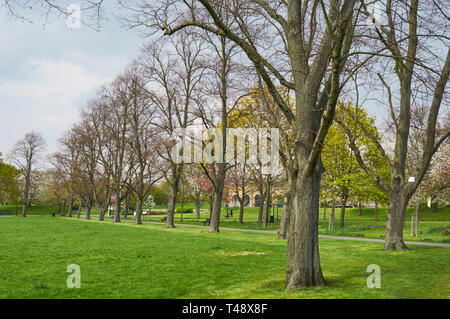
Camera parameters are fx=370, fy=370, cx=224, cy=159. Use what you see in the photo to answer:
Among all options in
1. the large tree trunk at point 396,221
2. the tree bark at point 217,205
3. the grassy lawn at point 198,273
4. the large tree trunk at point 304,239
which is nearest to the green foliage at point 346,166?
the tree bark at point 217,205

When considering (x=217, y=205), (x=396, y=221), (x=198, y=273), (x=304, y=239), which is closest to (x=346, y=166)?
(x=217, y=205)

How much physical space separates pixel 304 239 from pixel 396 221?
9.26 metres

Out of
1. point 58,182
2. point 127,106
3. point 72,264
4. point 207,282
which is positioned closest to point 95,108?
point 127,106

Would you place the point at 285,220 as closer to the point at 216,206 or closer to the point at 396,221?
the point at 216,206

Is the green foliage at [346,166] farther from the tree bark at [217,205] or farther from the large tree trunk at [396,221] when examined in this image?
the large tree trunk at [396,221]

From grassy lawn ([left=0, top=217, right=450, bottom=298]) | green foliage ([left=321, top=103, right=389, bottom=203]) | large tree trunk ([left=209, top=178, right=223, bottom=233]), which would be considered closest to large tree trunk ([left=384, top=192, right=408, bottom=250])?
grassy lawn ([left=0, top=217, right=450, bottom=298])

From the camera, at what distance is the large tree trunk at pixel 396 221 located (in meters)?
14.9

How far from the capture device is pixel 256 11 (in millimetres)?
9125

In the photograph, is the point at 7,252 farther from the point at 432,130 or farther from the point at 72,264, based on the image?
the point at 432,130

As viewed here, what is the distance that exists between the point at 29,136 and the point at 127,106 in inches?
1090

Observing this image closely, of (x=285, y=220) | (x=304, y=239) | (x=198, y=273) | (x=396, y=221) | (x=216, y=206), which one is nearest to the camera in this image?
(x=304, y=239)

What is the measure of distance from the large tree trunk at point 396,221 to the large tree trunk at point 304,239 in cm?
863

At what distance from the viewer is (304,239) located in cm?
761

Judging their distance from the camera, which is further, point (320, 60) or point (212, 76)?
point (212, 76)
